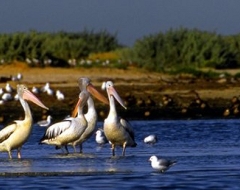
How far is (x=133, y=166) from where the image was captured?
13.7m

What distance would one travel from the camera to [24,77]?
33406 millimetres

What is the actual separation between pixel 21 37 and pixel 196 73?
8196 millimetres

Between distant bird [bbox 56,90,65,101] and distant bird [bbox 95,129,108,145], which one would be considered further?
distant bird [bbox 56,90,65,101]

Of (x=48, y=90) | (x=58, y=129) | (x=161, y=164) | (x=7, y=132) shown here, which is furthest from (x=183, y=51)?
(x=161, y=164)

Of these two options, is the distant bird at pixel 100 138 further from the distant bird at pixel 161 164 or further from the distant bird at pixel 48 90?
the distant bird at pixel 48 90

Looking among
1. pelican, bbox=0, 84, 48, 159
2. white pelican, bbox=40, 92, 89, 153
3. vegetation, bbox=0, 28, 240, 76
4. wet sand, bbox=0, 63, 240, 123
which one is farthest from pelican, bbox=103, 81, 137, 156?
vegetation, bbox=0, 28, 240, 76

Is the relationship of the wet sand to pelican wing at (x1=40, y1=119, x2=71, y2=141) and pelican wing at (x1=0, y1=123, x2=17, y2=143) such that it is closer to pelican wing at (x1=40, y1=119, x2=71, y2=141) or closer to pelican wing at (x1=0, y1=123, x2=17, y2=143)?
pelican wing at (x1=40, y1=119, x2=71, y2=141)

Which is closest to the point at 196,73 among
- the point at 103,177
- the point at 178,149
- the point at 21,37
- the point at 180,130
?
the point at 21,37

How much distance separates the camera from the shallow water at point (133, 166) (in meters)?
12.0

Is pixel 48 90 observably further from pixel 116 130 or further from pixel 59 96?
pixel 116 130

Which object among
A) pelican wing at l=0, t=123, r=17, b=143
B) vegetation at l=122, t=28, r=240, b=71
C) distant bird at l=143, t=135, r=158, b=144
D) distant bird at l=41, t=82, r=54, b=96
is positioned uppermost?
pelican wing at l=0, t=123, r=17, b=143

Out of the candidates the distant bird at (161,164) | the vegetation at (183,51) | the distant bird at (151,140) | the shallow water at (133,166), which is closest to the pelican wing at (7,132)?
the shallow water at (133,166)

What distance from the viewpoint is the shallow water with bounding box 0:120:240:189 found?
12039 mm

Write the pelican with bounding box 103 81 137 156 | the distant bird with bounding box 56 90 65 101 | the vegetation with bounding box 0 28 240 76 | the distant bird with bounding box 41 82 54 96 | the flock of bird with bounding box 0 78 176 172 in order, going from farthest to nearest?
the vegetation with bounding box 0 28 240 76, the distant bird with bounding box 41 82 54 96, the distant bird with bounding box 56 90 65 101, the pelican with bounding box 103 81 137 156, the flock of bird with bounding box 0 78 176 172
